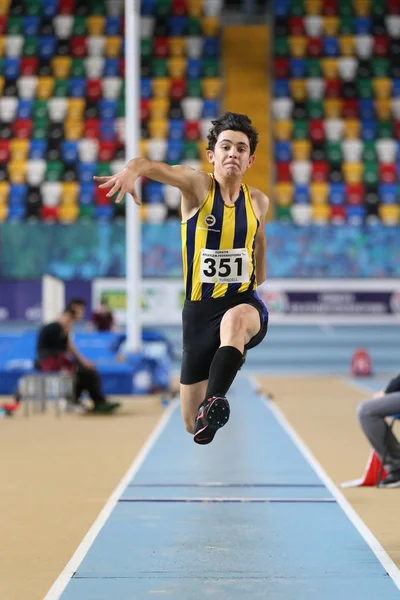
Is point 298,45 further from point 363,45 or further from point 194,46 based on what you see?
point 194,46

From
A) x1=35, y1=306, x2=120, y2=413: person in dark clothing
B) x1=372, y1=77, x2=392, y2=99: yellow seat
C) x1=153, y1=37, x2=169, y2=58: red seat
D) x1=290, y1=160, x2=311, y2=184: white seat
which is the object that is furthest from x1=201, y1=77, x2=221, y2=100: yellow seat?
x1=35, y1=306, x2=120, y2=413: person in dark clothing

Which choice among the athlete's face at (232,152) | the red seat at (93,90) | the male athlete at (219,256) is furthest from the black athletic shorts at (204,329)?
the red seat at (93,90)

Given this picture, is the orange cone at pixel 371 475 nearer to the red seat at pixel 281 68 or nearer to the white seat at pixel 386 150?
the white seat at pixel 386 150

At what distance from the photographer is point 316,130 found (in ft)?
88.6

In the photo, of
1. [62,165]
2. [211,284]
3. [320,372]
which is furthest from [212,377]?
[62,165]

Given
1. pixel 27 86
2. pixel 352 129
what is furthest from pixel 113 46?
pixel 352 129

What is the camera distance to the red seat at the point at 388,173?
1033 inches

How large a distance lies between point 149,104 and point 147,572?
943 inches

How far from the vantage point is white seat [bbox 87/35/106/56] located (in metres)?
28.6

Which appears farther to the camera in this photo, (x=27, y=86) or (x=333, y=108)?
(x=27, y=86)

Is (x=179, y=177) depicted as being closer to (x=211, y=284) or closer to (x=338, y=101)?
(x=211, y=284)

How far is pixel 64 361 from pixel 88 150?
14606 mm

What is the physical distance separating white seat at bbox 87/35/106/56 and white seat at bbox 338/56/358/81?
6.24m

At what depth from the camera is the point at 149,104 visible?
27641 millimetres
